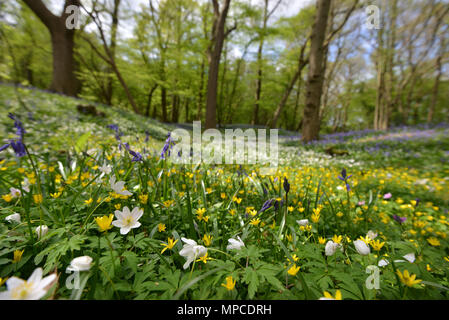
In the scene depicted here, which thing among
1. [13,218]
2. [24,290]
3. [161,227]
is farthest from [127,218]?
[13,218]

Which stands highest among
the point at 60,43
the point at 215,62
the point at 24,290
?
the point at 60,43

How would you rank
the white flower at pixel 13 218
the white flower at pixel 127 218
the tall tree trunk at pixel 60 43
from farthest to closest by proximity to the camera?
1. the tall tree trunk at pixel 60 43
2. the white flower at pixel 13 218
3. the white flower at pixel 127 218

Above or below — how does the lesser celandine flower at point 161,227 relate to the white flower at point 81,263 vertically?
below

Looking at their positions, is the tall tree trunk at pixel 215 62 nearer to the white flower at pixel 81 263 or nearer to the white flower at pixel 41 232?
the white flower at pixel 41 232

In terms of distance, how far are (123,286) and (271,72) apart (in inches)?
940

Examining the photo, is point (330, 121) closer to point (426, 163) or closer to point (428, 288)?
point (426, 163)

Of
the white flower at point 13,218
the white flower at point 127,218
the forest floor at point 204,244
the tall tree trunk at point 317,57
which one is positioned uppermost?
the tall tree trunk at point 317,57

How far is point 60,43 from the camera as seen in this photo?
31.4ft

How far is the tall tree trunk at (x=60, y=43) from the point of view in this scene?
8758mm

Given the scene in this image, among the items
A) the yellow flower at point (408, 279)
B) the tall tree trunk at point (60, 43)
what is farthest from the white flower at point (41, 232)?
the tall tree trunk at point (60, 43)

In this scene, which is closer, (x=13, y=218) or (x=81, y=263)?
(x=81, y=263)

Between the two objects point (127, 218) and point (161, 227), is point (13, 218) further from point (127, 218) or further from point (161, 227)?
point (161, 227)

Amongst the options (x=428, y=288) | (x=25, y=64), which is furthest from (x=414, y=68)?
(x=25, y=64)

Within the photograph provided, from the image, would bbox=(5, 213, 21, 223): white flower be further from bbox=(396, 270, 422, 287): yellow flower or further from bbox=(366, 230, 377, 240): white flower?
bbox=(366, 230, 377, 240): white flower
